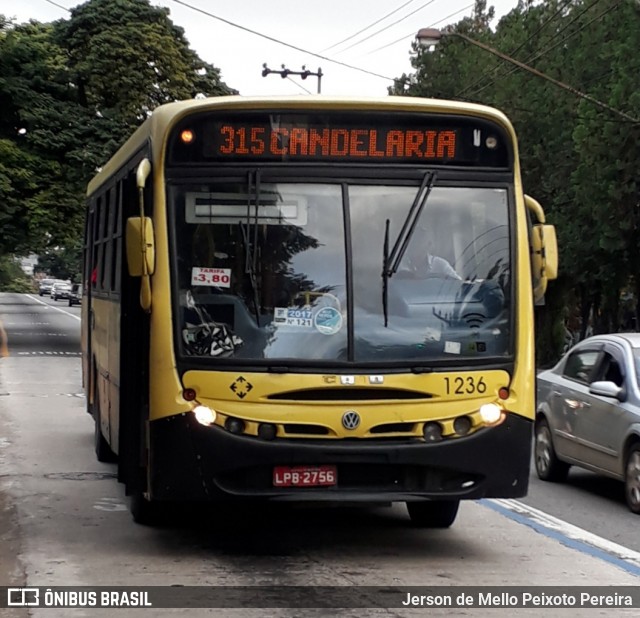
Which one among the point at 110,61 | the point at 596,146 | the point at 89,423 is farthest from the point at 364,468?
the point at 110,61

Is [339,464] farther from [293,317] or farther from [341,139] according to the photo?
[341,139]

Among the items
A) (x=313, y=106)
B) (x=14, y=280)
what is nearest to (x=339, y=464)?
(x=313, y=106)

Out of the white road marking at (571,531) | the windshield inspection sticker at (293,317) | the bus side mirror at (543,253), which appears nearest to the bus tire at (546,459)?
the white road marking at (571,531)

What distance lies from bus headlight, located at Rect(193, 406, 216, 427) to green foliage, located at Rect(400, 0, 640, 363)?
1915 cm

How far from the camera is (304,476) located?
8.04 metres

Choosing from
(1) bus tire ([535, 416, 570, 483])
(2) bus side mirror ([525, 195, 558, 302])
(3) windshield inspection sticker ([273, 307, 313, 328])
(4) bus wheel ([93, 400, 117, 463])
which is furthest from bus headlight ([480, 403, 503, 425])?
(4) bus wheel ([93, 400, 117, 463])

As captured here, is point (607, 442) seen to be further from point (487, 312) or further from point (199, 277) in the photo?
point (199, 277)

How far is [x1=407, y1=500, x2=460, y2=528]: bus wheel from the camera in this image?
31.9 feet

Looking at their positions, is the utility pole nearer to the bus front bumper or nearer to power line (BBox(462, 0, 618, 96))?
power line (BBox(462, 0, 618, 96))

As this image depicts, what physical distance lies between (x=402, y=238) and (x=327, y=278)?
1.79 feet

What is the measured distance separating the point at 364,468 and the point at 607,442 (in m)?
4.49

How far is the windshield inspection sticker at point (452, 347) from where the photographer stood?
8.20 meters

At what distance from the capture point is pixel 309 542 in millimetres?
9148

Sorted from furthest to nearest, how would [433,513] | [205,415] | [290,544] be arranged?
[433,513], [290,544], [205,415]
